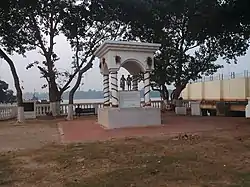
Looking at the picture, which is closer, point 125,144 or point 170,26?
point 125,144

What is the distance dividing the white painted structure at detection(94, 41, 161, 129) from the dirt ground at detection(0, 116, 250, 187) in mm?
4173

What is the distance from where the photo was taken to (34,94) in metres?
36.3

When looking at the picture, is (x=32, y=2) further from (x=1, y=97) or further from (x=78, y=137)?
(x=1, y=97)

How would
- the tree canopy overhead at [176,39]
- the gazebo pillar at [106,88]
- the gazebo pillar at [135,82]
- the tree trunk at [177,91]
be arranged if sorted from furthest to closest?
the tree trunk at [177,91] → the tree canopy overhead at [176,39] → the gazebo pillar at [135,82] → the gazebo pillar at [106,88]

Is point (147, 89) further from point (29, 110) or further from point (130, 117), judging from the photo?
point (29, 110)

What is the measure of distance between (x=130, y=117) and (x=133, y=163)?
7.23 meters

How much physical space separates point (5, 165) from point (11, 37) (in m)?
15.5

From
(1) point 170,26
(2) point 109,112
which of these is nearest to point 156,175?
(2) point 109,112

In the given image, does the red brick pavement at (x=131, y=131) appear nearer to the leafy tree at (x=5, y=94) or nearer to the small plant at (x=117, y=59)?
the small plant at (x=117, y=59)

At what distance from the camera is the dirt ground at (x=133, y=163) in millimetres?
5270

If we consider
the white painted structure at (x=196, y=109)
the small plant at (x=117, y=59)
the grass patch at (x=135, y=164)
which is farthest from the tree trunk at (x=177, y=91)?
the grass patch at (x=135, y=164)

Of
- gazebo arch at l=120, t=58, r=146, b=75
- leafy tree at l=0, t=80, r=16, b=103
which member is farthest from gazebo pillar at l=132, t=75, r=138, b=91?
leafy tree at l=0, t=80, r=16, b=103

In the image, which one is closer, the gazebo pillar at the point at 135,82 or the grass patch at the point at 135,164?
the grass patch at the point at 135,164

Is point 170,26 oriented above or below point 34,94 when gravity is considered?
above
